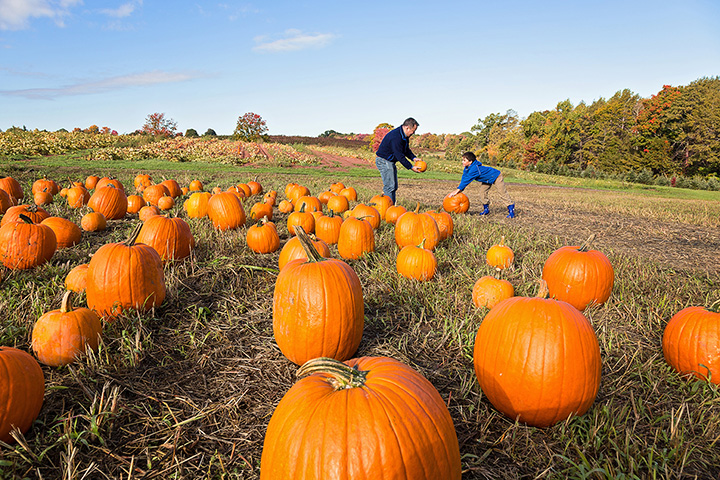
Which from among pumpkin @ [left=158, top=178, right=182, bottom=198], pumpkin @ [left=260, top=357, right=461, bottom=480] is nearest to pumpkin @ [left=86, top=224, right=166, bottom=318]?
pumpkin @ [left=260, top=357, right=461, bottom=480]

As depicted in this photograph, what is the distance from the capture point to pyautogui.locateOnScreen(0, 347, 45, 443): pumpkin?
171 cm

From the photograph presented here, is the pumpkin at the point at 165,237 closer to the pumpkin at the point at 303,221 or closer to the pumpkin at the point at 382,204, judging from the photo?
the pumpkin at the point at 303,221

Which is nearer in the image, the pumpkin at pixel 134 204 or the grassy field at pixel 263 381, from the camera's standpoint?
the grassy field at pixel 263 381

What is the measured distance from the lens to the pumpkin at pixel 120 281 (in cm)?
288

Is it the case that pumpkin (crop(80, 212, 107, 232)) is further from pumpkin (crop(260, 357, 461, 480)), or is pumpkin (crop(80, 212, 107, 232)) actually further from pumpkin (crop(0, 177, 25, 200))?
pumpkin (crop(260, 357, 461, 480))

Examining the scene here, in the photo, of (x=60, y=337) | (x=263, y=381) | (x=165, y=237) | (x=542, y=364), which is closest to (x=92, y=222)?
(x=165, y=237)

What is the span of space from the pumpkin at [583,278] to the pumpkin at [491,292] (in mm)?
644

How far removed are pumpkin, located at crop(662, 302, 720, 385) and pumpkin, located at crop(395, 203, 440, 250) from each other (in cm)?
279

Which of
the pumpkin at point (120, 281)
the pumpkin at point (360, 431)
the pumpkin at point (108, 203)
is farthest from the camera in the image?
the pumpkin at point (108, 203)

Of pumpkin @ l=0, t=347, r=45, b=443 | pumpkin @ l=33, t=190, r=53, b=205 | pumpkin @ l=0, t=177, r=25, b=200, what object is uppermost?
pumpkin @ l=0, t=177, r=25, b=200

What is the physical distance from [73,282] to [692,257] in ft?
27.5

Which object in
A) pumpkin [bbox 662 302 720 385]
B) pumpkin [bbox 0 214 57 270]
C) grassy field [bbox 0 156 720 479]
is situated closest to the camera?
grassy field [bbox 0 156 720 479]

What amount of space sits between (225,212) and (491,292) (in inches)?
173

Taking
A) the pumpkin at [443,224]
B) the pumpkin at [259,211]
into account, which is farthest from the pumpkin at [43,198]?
the pumpkin at [443,224]
